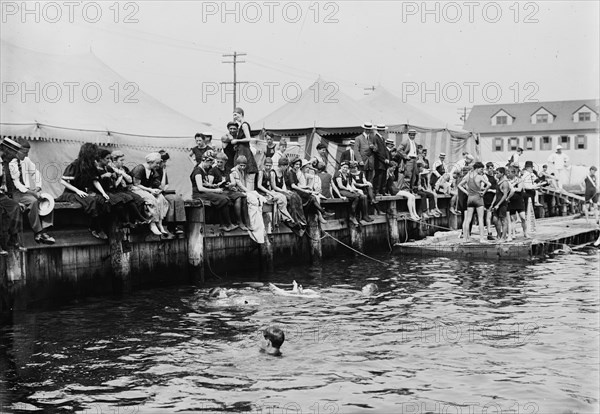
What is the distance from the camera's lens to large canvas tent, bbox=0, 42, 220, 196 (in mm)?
21203

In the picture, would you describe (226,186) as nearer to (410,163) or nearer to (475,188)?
(475,188)

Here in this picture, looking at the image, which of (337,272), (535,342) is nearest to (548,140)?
(337,272)

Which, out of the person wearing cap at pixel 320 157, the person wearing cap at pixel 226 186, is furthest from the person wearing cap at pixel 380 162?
the person wearing cap at pixel 226 186

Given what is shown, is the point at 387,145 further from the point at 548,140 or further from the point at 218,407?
the point at 548,140

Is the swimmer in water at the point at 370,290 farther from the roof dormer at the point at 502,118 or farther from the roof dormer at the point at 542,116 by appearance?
the roof dormer at the point at 502,118

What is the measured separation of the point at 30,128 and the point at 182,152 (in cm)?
555

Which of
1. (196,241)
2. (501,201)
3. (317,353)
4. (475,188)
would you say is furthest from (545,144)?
(317,353)

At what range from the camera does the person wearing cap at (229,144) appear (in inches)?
759

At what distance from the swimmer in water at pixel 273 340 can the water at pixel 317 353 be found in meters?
0.14

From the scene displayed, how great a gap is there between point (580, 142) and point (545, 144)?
156 inches

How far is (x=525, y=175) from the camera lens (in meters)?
25.3

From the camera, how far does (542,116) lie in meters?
93.4

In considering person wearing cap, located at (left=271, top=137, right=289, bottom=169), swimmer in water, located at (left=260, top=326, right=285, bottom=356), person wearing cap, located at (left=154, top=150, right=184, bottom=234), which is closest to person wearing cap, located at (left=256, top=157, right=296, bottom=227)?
person wearing cap, located at (left=271, top=137, right=289, bottom=169)

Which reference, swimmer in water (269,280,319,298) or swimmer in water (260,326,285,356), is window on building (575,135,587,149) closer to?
swimmer in water (269,280,319,298)
